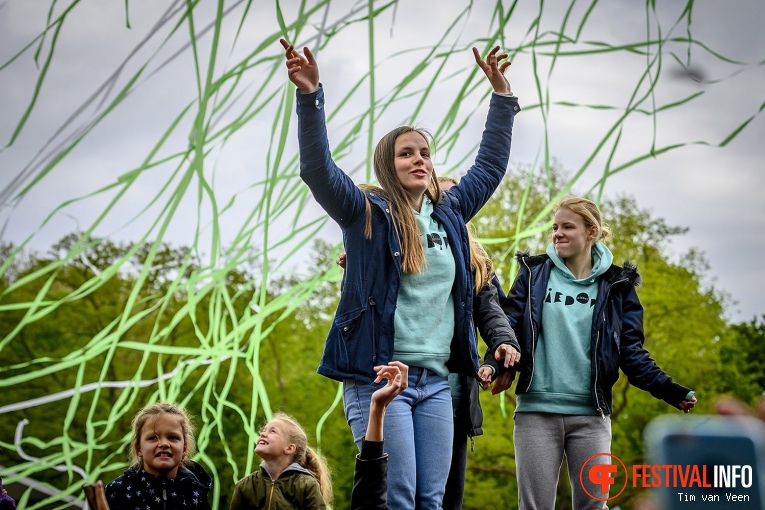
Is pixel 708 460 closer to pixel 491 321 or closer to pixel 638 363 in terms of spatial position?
pixel 491 321

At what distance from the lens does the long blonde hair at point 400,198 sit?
1276 millimetres

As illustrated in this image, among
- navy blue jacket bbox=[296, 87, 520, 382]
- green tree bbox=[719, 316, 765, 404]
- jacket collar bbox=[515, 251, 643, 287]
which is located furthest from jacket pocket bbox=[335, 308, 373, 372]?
green tree bbox=[719, 316, 765, 404]

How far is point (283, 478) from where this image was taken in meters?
1.53

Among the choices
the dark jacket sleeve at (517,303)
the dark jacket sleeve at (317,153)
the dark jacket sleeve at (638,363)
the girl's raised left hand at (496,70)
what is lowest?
the dark jacket sleeve at (638,363)

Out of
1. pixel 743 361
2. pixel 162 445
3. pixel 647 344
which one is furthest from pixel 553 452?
pixel 743 361

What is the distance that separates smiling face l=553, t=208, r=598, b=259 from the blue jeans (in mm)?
466

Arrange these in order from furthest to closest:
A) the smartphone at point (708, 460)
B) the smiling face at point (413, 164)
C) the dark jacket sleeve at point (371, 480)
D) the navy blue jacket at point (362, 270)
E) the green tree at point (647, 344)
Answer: the green tree at point (647, 344) → the smiling face at point (413, 164) → the navy blue jacket at point (362, 270) → the dark jacket sleeve at point (371, 480) → the smartphone at point (708, 460)

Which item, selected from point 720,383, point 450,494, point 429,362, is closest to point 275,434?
point 450,494

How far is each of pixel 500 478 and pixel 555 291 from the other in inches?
271

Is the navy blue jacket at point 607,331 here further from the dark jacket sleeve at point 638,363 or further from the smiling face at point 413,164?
the smiling face at point 413,164

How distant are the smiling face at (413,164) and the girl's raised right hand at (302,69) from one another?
20 centimetres

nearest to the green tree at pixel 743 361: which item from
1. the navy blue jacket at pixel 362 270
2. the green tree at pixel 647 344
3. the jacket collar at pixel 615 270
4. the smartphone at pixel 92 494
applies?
the green tree at pixel 647 344

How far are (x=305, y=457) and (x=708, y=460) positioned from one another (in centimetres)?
132

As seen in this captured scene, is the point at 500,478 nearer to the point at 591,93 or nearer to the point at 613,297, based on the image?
the point at 591,93
